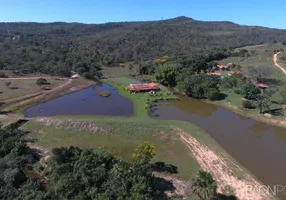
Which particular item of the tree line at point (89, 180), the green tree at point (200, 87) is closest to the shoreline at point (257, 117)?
the green tree at point (200, 87)

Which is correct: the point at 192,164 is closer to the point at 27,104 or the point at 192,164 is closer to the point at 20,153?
the point at 20,153

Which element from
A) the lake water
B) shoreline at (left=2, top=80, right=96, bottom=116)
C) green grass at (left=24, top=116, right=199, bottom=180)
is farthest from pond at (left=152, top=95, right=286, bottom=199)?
shoreline at (left=2, top=80, right=96, bottom=116)

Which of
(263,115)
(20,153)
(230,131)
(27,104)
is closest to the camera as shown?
(20,153)

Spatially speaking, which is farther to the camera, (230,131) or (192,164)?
(230,131)

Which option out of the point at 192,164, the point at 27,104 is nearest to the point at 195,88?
the point at 192,164

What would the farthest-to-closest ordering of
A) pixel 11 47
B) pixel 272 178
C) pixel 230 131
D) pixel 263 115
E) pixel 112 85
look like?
pixel 11 47 < pixel 112 85 < pixel 263 115 < pixel 230 131 < pixel 272 178
